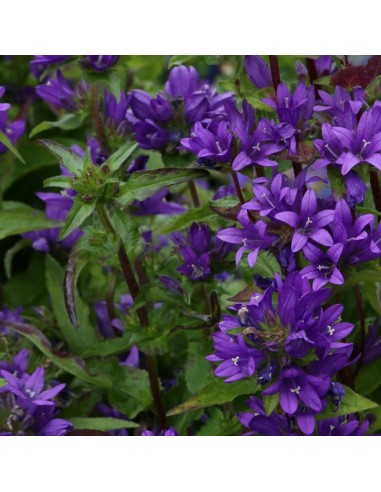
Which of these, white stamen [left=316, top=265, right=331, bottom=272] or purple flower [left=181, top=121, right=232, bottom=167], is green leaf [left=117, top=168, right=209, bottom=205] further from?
white stamen [left=316, top=265, right=331, bottom=272]

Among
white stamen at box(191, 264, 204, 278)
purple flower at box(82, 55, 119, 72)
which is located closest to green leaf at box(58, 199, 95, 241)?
white stamen at box(191, 264, 204, 278)

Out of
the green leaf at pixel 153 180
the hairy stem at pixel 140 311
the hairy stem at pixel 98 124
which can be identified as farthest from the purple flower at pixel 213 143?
the hairy stem at pixel 98 124

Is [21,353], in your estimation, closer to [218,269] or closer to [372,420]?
[218,269]

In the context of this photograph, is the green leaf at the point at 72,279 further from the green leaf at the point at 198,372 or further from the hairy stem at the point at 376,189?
the hairy stem at the point at 376,189

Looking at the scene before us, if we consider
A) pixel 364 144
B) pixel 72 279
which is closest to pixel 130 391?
pixel 72 279

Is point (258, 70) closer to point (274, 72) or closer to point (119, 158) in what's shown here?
point (274, 72)
